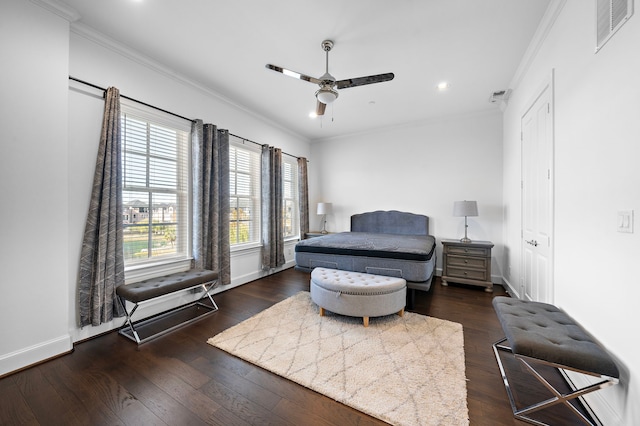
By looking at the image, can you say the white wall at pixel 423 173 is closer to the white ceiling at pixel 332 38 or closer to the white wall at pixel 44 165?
the white ceiling at pixel 332 38

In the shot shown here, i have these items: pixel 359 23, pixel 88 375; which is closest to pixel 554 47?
pixel 359 23

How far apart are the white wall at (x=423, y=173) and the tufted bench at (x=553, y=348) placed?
2814mm

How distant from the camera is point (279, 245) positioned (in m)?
4.75

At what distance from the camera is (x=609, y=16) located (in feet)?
4.66

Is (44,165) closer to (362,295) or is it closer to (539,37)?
(362,295)

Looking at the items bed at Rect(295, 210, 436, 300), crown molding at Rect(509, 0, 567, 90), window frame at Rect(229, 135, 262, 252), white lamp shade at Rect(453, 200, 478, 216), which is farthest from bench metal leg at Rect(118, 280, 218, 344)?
crown molding at Rect(509, 0, 567, 90)

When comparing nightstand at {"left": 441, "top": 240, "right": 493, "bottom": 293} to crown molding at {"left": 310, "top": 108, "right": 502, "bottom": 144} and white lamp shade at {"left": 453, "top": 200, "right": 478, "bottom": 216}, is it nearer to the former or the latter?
white lamp shade at {"left": 453, "top": 200, "right": 478, "bottom": 216}

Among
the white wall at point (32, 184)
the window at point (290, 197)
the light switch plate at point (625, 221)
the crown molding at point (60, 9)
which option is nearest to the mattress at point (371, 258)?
the light switch plate at point (625, 221)

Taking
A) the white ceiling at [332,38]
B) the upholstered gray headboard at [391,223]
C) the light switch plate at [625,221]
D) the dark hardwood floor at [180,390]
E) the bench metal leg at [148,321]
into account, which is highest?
the white ceiling at [332,38]

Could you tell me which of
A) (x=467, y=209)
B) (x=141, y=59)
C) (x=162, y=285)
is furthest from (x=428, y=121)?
(x=162, y=285)

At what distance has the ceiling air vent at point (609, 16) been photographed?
1.31 m

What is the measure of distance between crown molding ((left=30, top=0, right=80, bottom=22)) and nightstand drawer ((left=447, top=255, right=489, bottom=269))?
17.8ft

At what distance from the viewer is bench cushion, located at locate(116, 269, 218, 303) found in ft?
7.66

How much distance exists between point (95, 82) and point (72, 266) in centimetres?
184
